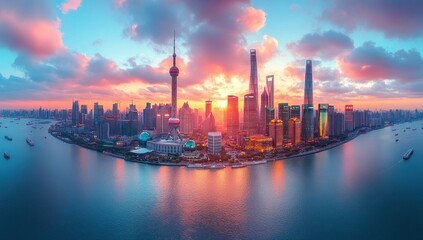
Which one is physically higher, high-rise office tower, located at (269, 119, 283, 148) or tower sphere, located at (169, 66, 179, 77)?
tower sphere, located at (169, 66, 179, 77)

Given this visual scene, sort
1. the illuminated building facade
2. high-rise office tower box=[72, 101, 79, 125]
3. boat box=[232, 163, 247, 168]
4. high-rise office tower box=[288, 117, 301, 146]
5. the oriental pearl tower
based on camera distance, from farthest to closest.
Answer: high-rise office tower box=[72, 101, 79, 125], high-rise office tower box=[288, 117, 301, 146], the oriental pearl tower, the illuminated building facade, boat box=[232, 163, 247, 168]

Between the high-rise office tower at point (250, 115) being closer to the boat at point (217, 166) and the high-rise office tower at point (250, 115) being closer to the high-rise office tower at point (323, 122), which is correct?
the high-rise office tower at point (323, 122)

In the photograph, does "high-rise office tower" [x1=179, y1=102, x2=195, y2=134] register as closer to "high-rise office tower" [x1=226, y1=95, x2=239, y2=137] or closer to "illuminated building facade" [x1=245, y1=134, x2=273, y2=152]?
"high-rise office tower" [x1=226, y1=95, x2=239, y2=137]

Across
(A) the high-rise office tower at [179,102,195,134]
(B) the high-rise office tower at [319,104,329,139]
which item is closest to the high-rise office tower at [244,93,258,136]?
(B) the high-rise office tower at [319,104,329,139]

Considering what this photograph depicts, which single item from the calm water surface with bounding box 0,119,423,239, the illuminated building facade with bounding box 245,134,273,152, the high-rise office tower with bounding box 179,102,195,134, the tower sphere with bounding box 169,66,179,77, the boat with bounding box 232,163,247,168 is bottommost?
the calm water surface with bounding box 0,119,423,239

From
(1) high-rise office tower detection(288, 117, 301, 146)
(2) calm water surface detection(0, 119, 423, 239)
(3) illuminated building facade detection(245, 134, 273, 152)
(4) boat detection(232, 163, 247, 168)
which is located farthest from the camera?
(1) high-rise office tower detection(288, 117, 301, 146)

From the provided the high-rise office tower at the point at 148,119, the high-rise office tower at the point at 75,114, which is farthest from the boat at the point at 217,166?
the high-rise office tower at the point at 75,114

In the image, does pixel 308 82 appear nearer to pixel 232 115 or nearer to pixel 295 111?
pixel 295 111

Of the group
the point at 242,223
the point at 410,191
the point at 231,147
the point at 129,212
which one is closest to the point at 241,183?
the point at 242,223
